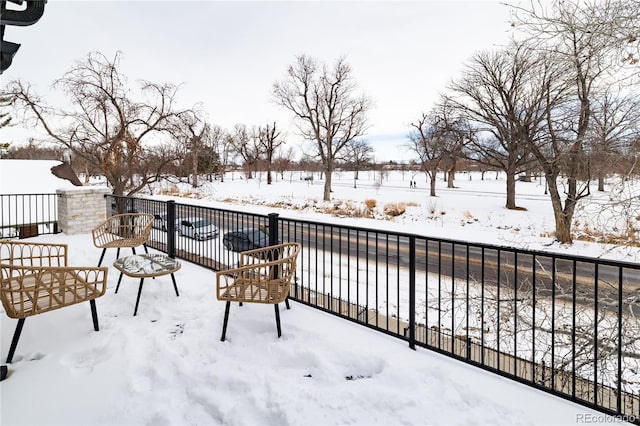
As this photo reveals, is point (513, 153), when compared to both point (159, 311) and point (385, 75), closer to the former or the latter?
point (385, 75)

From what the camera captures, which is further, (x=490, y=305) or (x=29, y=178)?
(x=29, y=178)

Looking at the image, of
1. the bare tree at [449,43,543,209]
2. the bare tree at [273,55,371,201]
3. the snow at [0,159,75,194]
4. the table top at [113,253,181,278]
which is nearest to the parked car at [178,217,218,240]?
the table top at [113,253,181,278]

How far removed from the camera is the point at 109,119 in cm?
906

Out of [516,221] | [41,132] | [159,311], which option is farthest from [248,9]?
[516,221]

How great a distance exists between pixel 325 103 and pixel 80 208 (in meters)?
21.3

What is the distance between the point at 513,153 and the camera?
18.1 metres

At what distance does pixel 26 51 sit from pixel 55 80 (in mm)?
1458

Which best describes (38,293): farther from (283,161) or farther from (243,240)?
(283,161)

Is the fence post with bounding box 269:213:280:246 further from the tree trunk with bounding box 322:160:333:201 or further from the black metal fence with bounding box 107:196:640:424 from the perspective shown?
the tree trunk with bounding box 322:160:333:201

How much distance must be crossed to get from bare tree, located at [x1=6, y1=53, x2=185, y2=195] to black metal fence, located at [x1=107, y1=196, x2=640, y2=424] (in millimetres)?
1638

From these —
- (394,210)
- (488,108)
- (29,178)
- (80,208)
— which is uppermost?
(488,108)

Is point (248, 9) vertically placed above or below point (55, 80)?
above

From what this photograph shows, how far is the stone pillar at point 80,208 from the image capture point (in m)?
7.19
